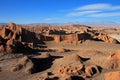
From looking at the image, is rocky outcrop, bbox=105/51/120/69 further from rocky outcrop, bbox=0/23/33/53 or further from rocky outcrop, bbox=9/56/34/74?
rocky outcrop, bbox=0/23/33/53

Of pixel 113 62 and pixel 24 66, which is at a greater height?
pixel 113 62

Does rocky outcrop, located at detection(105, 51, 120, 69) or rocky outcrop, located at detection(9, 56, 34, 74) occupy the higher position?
rocky outcrop, located at detection(105, 51, 120, 69)

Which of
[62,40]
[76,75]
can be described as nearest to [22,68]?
[76,75]

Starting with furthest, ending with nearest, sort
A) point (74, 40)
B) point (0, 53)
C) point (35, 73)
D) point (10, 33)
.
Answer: point (74, 40) < point (10, 33) < point (0, 53) < point (35, 73)

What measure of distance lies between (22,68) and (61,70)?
4946 millimetres

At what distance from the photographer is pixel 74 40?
55219 mm

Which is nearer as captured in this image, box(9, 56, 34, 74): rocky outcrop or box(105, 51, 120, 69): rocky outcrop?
box(105, 51, 120, 69): rocky outcrop

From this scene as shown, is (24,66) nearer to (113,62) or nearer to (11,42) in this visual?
(113,62)

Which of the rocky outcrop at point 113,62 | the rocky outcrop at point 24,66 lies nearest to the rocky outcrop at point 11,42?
the rocky outcrop at point 24,66

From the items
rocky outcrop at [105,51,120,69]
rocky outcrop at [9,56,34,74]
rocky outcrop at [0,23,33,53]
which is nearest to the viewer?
rocky outcrop at [105,51,120,69]

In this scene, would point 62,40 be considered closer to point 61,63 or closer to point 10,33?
point 10,33

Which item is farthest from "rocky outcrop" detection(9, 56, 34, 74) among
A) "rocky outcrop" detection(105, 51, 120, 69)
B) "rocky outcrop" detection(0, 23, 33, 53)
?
"rocky outcrop" detection(0, 23, 33, 53)

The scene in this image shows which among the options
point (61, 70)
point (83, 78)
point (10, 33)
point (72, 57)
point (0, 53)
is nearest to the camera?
point (83, 78)

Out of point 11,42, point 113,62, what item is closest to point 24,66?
point 113,62
